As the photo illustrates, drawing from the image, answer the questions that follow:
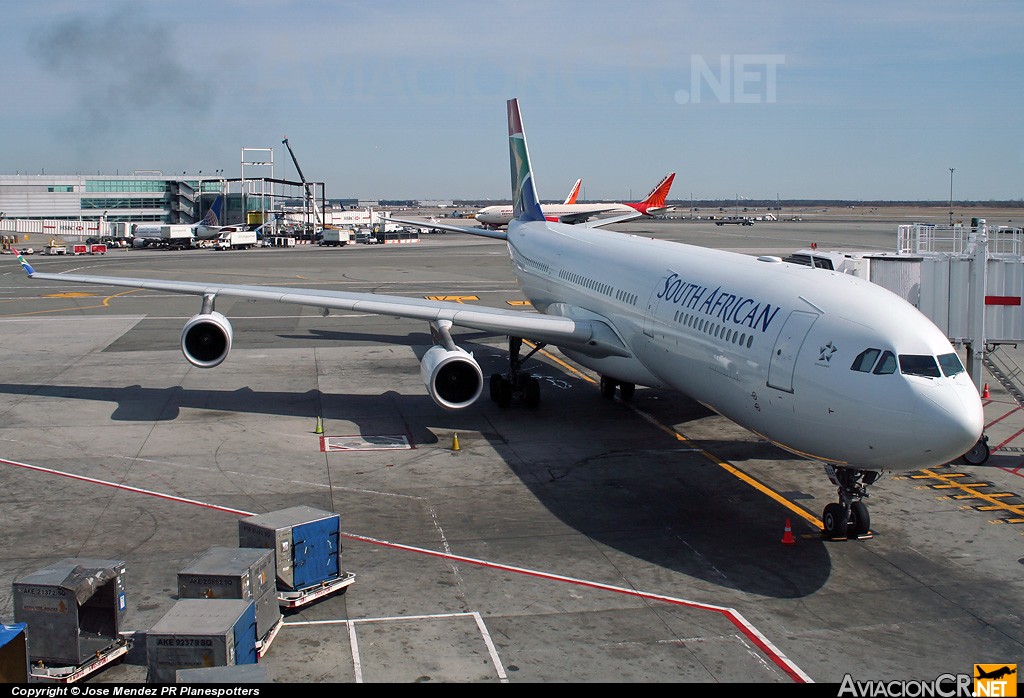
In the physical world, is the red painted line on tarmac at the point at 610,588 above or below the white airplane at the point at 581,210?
below

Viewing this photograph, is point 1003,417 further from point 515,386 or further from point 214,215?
point 214,215

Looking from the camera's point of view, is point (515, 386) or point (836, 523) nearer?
point (836, 523)

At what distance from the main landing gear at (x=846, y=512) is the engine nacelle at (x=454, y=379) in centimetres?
789

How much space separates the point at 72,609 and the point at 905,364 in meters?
10.9

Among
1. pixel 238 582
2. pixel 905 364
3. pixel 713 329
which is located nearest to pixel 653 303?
pixel 713 329

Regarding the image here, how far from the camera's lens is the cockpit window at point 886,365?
13398 mm

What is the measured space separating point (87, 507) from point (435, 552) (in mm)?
6385

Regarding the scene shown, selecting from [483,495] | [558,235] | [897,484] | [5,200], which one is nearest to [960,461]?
[897,484]

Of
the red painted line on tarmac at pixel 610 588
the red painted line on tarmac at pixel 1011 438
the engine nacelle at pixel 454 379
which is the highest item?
the engine nacelle at pixel 454 379

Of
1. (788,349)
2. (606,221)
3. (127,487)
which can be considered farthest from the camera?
(606,221)

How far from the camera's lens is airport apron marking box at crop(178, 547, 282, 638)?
1134 cm

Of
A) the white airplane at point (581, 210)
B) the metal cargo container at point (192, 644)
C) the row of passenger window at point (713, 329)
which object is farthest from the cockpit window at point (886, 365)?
the white airplane at point (581, 210)

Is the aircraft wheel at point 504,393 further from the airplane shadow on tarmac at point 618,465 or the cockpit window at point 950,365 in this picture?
the cockpit window at point 950,365

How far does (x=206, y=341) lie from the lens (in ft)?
78.1
